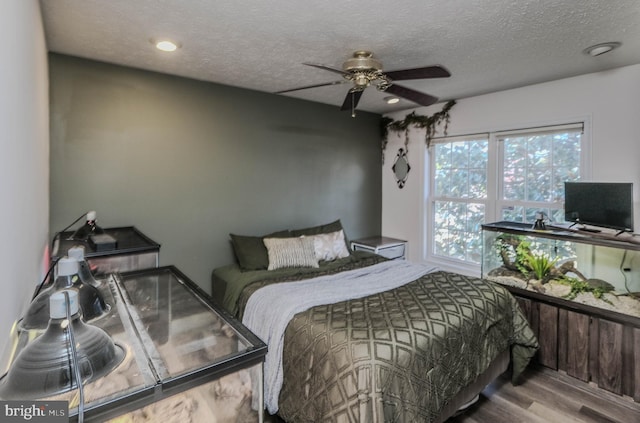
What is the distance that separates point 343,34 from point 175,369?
→ 215cm

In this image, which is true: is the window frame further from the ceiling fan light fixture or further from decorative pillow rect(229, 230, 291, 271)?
decorative pillow rect(229, 230, 291, 271)

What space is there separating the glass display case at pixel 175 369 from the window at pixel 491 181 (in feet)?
11.1

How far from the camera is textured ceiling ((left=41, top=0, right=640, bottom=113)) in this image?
189 centimetres

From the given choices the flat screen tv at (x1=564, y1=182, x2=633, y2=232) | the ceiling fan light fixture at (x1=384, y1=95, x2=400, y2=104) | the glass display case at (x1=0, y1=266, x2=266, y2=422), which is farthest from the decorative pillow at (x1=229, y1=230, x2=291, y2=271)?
the flat screen tv at (x1=564, y1=182, x2=633, y2=232)

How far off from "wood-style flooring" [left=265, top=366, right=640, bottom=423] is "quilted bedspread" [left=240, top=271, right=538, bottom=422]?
0.18 metres

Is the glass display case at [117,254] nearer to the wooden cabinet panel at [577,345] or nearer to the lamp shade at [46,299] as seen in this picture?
the lamp shade at [46,299]

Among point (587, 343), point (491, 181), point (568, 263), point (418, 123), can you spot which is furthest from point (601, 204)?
point (418, 123)

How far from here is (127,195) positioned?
296 cm

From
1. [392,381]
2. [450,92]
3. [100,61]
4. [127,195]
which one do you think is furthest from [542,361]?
[100,61]

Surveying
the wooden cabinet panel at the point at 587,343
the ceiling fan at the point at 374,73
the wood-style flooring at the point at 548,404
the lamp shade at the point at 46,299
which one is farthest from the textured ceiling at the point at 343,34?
the wood-style flooring at the point at 548,404

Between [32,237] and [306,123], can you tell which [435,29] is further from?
[32,237]

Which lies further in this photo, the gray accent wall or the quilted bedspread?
the gray accent wall

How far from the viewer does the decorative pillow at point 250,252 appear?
3.28 metres

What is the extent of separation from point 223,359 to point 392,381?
3.55ft
